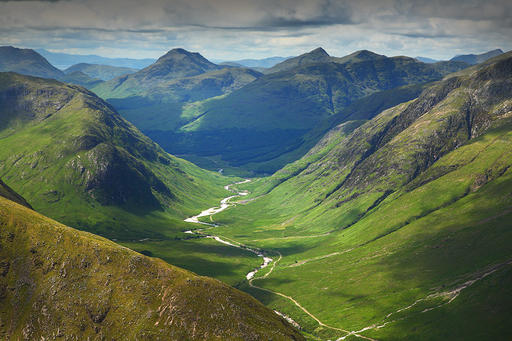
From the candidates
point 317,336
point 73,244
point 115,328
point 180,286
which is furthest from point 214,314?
A: point 317,336

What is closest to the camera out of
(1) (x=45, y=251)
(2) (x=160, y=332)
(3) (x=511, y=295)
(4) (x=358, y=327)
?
(2) (x=160, y=332)

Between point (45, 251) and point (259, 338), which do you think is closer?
point (259, 338)

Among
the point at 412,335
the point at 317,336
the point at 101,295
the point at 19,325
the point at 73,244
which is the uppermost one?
the point at 73,244

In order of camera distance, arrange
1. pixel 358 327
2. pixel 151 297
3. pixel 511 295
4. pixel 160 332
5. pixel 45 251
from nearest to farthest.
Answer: pixel 160 332 → pixel 151 297 → pixel 45 251 → pixel 511 295 → pixel 358 327

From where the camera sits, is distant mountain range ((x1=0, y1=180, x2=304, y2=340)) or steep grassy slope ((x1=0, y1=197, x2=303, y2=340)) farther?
distant mountain range ((x1=0, y1=180, x2=304, y2=340))

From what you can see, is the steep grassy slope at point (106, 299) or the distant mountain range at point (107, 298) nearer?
the steep grassy slope at point (106, 299)

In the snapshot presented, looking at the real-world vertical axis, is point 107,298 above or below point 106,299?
above

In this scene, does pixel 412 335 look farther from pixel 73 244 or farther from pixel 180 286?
pixel 73 244

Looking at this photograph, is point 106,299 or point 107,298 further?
point 107,298
